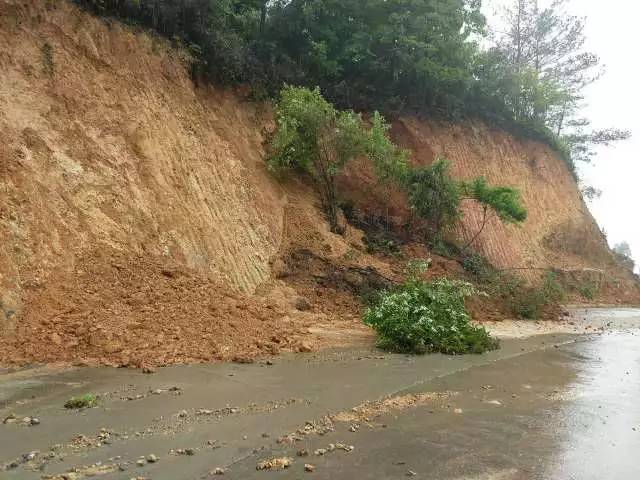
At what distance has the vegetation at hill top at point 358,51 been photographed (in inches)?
583

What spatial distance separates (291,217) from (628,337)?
9200mm

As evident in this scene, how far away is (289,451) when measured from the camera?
4414 millimetres

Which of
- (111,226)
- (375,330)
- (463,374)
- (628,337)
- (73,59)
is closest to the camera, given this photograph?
(463,374)

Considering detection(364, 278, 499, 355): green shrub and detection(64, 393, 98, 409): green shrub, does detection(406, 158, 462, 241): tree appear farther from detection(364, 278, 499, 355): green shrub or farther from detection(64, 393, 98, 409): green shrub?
detection(64, 393, 98, 409): green shrub

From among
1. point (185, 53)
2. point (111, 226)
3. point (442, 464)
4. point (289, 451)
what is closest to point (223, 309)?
point (111, 226)

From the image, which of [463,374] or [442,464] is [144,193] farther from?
[442,464]

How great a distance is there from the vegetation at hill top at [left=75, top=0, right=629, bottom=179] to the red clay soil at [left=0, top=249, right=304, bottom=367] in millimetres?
7572

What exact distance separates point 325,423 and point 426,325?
15.8ft

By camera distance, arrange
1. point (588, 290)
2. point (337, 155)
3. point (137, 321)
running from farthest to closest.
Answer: point (588, 290) → point (337, 155) → point (137, 321)

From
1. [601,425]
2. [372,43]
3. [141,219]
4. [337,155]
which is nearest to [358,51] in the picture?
[372,43]

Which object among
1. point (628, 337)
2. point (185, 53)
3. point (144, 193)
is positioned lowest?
point (628, 337)

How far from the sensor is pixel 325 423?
5141mm

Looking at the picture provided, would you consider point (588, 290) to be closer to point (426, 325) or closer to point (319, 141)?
point (319, 141)

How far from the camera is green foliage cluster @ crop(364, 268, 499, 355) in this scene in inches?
372
